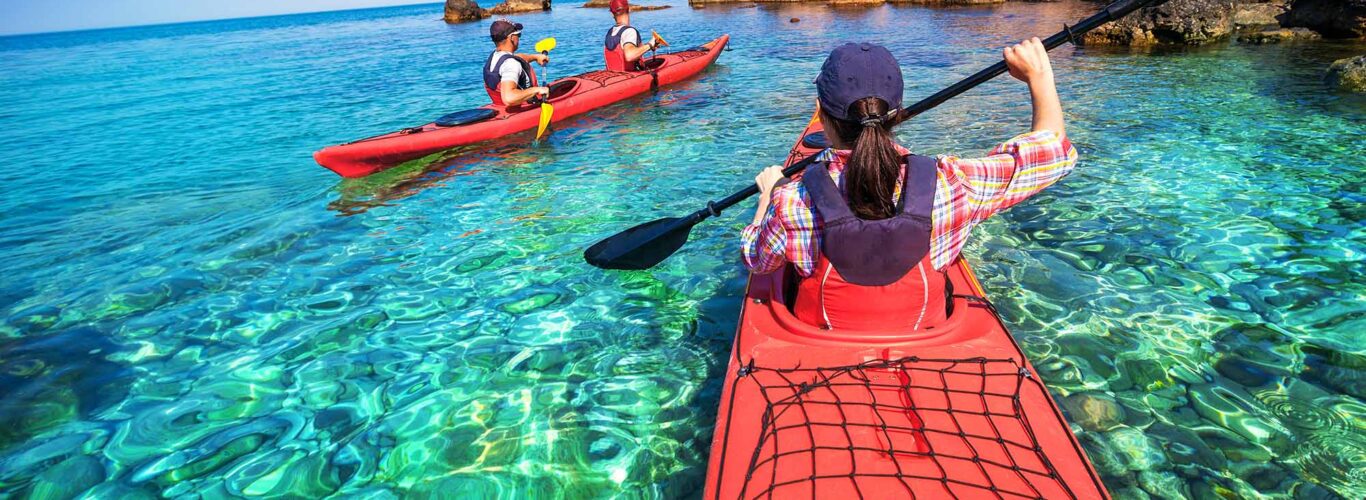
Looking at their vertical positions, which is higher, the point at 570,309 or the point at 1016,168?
the point at 1016,168

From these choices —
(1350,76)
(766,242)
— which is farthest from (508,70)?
(1350,76)

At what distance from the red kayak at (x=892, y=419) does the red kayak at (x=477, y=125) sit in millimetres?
6740

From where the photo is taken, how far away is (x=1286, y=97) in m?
9.22

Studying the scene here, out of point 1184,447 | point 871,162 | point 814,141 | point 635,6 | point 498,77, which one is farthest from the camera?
point 635,6

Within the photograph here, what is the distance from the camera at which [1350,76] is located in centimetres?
924

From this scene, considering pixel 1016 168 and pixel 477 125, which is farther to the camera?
pixel 477 125

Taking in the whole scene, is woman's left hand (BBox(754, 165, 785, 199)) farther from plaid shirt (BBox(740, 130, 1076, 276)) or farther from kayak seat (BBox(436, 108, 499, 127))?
kayak seat (BBox(436, 108, 499, 127))

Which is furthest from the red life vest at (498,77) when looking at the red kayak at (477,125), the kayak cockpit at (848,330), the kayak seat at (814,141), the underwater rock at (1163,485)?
the underwater rock at (1163,485)

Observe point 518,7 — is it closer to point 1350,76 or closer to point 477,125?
point 477,125

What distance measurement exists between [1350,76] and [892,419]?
448 inches

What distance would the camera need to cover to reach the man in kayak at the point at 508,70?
9.06m

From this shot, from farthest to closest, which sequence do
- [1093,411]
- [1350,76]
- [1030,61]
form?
[1350,76] < [1093,411] < [1030,61]

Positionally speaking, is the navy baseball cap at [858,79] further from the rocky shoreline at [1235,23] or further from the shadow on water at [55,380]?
the rocky shoreline at [1235,23]

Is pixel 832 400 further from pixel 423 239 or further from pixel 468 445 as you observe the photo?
pixel 423 239
